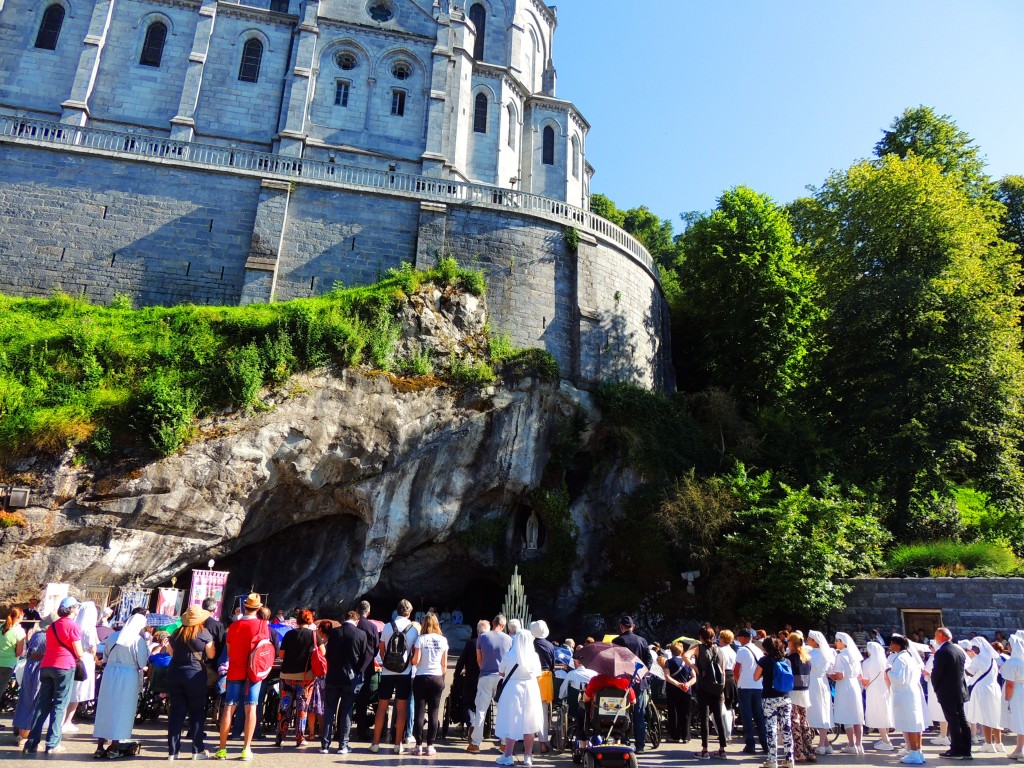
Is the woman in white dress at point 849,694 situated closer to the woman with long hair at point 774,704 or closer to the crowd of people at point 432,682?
the crowd of people at point 432,682

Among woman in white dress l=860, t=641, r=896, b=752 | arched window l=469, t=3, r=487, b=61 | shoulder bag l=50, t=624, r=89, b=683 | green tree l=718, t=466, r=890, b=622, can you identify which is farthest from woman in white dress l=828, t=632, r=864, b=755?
arched window l=469, t=3, r=487, b=61

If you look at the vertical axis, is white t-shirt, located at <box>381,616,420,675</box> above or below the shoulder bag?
above

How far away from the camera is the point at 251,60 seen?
34.1 meters

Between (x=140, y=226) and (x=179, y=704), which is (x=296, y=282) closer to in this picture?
(x=140, y=226)

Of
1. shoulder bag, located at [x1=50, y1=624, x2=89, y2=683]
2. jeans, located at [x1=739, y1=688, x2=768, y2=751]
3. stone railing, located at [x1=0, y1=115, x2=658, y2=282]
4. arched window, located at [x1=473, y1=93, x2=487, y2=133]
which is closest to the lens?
shoulder bag, located at [x1=50, y1=624, x2=89, y2=683]

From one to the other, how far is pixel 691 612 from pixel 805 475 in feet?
19.9

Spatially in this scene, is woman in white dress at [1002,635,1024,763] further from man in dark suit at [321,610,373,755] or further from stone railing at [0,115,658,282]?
stone railing at [0,115,658,282]

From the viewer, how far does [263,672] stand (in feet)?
25.9

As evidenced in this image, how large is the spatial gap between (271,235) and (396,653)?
17132 mm

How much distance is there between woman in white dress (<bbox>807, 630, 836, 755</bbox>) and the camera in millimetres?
10422

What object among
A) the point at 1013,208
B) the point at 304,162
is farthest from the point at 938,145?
the point at 304,162

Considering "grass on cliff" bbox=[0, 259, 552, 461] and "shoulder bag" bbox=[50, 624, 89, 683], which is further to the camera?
"grass on cliff" bbox=[0, 259, 552, 461]

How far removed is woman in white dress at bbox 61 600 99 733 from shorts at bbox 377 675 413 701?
4.01 m

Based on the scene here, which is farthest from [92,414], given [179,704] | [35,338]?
[179,704]
